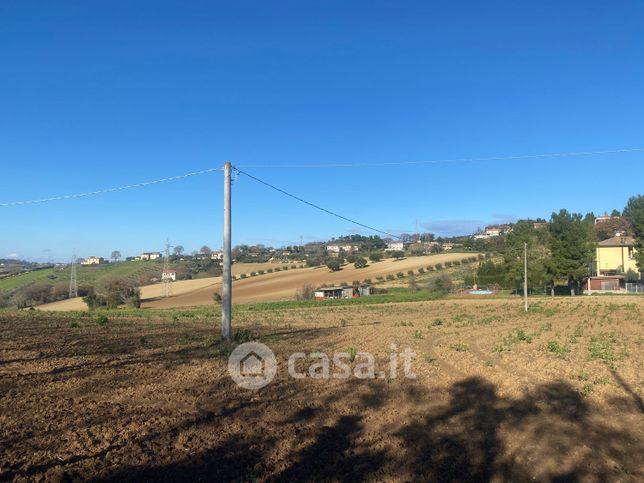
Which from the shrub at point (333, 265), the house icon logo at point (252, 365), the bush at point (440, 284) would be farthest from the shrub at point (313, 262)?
the house icon logo at point (252, 365)

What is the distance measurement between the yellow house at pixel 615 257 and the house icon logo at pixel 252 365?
81973 mm

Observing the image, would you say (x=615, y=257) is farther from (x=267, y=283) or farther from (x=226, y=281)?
(x=226, y=281)

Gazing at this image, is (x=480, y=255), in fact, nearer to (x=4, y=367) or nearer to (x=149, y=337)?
(x=149, y=337)

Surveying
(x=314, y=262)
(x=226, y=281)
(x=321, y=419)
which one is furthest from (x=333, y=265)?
(x=321, y=419)

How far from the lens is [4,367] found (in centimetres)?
1106

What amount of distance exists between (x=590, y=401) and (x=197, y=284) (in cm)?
7903

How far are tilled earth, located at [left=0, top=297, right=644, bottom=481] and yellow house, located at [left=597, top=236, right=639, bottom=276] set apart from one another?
79.3 m

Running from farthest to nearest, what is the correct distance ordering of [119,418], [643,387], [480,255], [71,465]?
1. [480,255]
2. [643,387]
3. [119,418]
4. [71,465]

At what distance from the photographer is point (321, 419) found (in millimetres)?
7535

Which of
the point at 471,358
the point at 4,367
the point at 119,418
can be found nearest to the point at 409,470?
the point at 119,418

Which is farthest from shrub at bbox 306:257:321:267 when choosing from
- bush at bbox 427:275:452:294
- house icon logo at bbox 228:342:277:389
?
house icon logo at bbox 228:342:277:389

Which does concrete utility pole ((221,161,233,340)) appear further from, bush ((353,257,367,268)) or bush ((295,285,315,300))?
bush ((353,257,367,268))

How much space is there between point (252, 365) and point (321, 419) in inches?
183

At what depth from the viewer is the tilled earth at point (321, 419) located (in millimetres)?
5664
